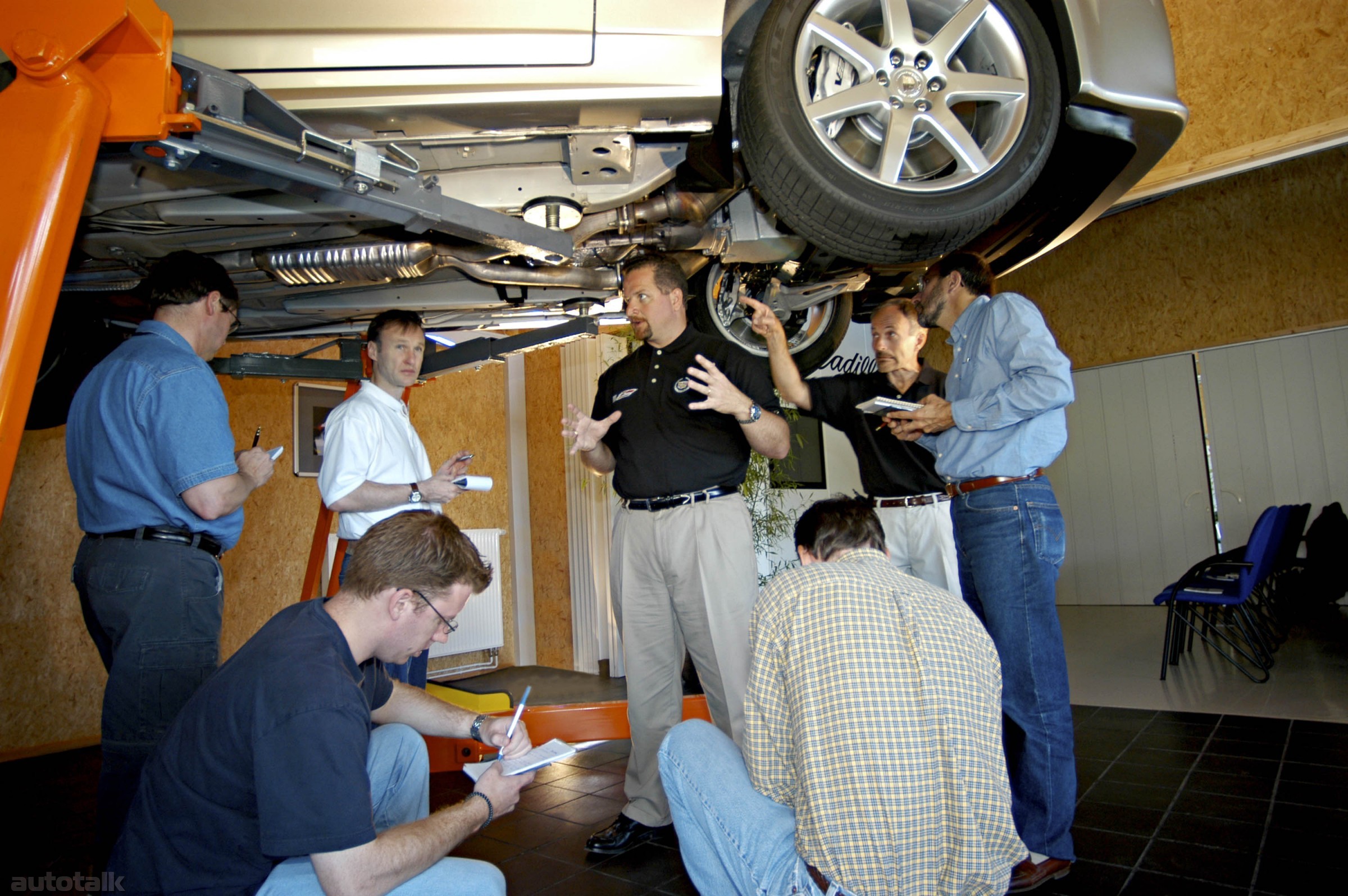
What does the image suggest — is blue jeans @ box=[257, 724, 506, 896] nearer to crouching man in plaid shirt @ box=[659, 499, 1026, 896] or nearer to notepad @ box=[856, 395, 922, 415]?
crouching man in plaid shirt @ box=[659, 499, 1026, 896]

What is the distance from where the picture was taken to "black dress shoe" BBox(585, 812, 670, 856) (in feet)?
6.77

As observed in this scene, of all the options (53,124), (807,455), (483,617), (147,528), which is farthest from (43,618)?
(807,455)

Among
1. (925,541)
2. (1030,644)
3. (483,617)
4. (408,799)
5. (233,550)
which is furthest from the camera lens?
(483,617)

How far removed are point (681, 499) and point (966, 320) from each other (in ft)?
3.15

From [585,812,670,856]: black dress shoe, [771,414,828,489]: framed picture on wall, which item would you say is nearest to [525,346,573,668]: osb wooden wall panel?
[771,414,828,489]: framed picture on wall

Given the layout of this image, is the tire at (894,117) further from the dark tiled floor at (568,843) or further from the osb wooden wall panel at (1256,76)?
the osb wooden wall panel at (1256,76)

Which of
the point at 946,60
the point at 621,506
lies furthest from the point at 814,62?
the point at 621,506

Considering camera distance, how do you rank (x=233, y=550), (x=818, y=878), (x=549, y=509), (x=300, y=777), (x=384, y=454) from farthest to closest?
(x=549, y=509) → (x=233, y=550) → (x=384, y=454) → (x=818, y=878) → (x=300, y=777)

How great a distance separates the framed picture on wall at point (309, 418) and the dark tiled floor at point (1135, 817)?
76.9 inches

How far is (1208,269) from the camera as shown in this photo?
7273 millimetres

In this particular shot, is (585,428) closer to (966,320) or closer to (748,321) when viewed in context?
(966,320)

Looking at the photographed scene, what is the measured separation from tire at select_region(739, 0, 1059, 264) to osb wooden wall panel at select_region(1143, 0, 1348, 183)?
1853mm

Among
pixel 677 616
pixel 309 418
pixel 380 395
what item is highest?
pixel 309 418

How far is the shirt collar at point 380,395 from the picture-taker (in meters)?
2.51
